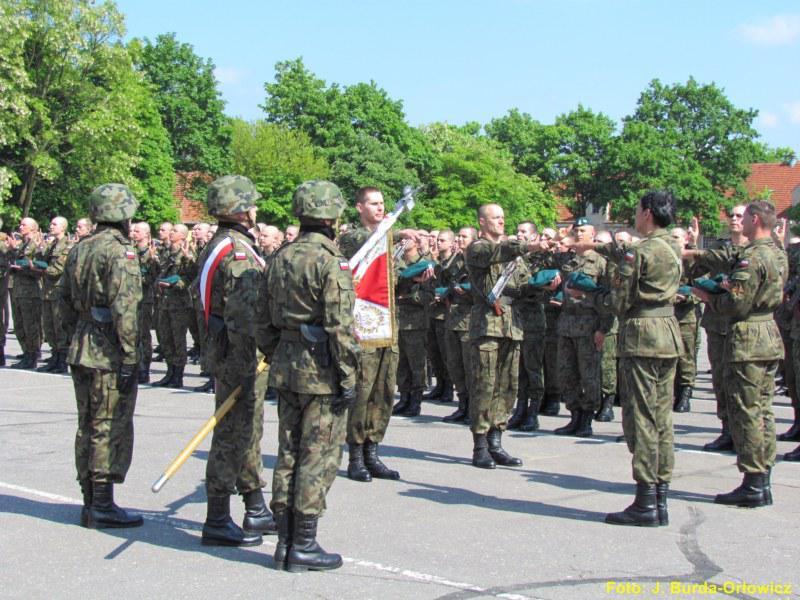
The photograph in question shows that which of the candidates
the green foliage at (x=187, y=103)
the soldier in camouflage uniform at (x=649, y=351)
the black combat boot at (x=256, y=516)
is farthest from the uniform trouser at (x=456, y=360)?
the green foliage at (x=187, y=103)

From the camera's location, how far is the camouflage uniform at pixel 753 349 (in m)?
7.55

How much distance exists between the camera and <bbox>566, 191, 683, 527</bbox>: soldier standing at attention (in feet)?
22.7

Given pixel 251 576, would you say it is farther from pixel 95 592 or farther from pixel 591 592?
pixel 591 592

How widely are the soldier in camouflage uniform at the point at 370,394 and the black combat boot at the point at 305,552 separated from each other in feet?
8.45

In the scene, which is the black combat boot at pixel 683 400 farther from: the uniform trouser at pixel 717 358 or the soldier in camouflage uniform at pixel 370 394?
the soldier in camouflage uniform at pixel 370 394

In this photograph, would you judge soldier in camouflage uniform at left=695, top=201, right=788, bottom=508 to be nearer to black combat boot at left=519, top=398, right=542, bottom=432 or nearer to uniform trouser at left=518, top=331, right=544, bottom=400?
black combat boot at left=519, top=398, right=542, bottom=432

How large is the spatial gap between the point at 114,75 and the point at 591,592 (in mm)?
48990

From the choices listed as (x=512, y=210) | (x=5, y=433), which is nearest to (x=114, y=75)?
(x=512, y=210)

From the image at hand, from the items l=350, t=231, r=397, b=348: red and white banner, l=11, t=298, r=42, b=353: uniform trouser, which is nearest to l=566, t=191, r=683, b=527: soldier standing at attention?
l=350, t=231, r=397, b=348: red and white banner

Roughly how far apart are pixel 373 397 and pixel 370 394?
0.16 feet

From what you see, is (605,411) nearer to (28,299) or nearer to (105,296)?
(105,296)

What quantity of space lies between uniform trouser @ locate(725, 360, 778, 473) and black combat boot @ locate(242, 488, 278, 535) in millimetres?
3449

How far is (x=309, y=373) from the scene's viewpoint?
228 inches

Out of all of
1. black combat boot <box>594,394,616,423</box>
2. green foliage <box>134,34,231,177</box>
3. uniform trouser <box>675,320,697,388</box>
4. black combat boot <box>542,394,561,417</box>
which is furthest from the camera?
green foliage <box>134,34,231,177</box>
